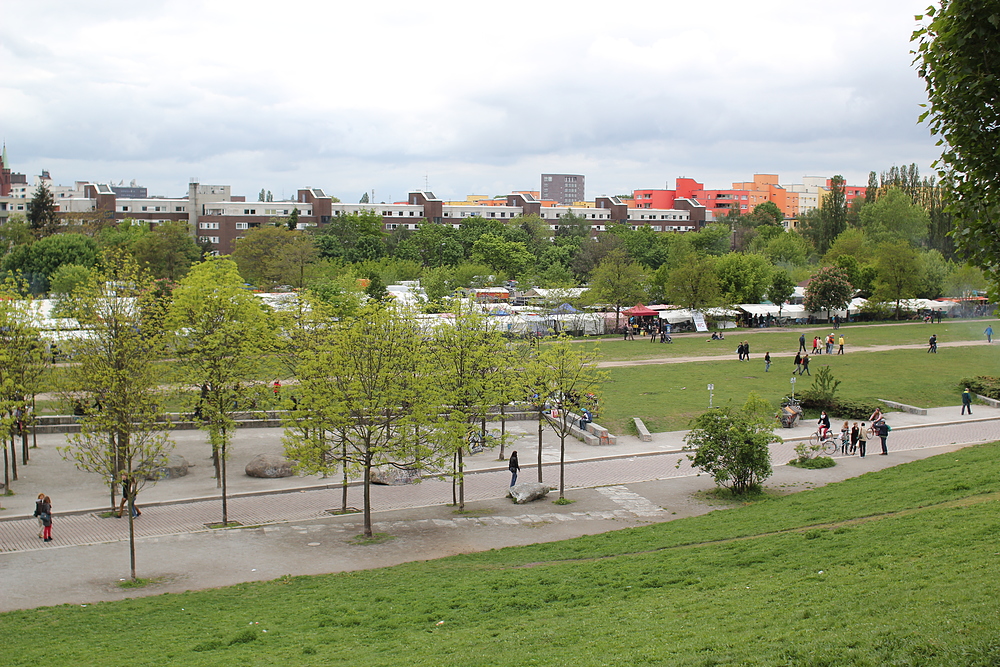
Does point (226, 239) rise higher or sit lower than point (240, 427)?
higher

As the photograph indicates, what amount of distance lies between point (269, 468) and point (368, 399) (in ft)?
26.4

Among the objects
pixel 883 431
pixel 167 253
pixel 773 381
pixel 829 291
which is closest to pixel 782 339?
pixel 829 291

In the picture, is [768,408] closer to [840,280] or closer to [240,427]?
[240,427]

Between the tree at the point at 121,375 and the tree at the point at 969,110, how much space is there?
51.4ft

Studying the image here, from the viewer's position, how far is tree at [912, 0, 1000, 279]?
30.1 ft

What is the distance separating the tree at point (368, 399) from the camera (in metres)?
19.5

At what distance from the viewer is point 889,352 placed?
47844mm

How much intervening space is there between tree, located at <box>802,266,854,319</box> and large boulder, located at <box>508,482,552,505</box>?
4972cm

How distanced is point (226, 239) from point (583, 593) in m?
108

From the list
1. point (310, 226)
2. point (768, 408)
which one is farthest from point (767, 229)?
point (768, 408)

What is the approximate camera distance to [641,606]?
12.8 meters

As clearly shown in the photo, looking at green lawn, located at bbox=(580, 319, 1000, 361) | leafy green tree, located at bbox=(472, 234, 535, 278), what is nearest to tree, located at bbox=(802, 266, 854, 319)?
green lawn, located at bbox=(580, 319, 1000, 361)

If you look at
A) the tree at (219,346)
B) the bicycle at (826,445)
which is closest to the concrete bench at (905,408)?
the bicycle at (826,445)

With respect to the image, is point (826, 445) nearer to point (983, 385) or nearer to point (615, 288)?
point (983, 385)
